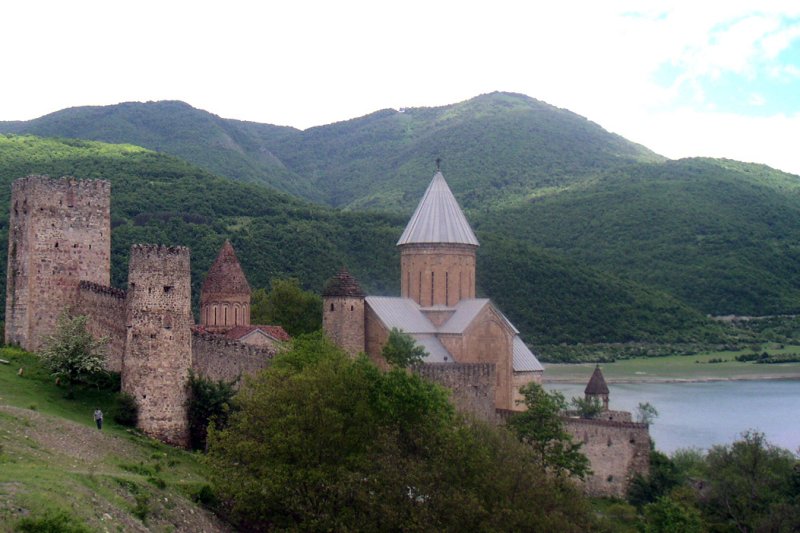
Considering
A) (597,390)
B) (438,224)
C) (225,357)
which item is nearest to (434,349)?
(438,224)

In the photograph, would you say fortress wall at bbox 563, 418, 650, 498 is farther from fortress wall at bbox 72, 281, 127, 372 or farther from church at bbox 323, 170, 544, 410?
fortress wall at bbox 72, 281, 127, 372

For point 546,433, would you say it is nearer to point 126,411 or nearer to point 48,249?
point 126,411

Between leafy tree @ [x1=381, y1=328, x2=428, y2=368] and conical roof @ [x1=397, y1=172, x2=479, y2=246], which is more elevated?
conical roof @ [x1=397, y1=172, x2=479, y2=246]

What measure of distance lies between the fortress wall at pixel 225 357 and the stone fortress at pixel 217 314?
0.03 meters

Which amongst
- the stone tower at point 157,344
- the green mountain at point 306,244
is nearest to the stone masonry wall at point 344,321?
the stone tower at point 157,344

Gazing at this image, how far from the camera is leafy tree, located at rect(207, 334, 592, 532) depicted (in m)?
16.1

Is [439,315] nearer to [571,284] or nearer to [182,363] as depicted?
[182,363]

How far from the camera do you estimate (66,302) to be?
22.5 metres

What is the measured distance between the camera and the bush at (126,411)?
1864cm

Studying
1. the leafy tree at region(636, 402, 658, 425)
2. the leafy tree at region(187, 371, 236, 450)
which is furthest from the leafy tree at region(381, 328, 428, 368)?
the leafy tree at region(636, 402, 658, 425)

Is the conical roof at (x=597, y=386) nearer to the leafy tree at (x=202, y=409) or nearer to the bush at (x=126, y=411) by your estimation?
the leafy tree at (x=202, y=409)

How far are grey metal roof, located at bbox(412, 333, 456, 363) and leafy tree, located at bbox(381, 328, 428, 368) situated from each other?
71.7 inches

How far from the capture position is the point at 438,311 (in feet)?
101

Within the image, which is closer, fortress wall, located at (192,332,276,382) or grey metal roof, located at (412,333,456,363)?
fortress wall, located at (192,332,276,382)
